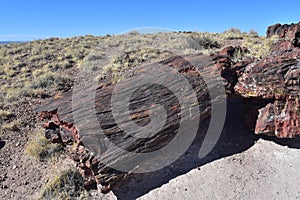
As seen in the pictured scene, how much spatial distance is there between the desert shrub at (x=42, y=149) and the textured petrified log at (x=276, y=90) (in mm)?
4496

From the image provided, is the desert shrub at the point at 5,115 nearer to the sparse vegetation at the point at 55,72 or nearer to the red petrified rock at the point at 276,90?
the sparse vegetation at the point at 55,72

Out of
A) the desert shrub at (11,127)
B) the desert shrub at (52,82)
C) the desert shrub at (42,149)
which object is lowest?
the desert shrub at (42,149)

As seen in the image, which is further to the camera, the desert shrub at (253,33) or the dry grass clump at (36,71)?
the desert shrub at (253,33)

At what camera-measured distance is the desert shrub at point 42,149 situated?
5828 millimetres

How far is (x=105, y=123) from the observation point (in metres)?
4.80

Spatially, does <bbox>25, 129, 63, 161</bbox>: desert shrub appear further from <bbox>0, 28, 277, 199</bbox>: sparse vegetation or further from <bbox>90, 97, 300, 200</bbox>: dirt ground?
<bbox>90, 97, 300, 200</bbox>: dirt ground

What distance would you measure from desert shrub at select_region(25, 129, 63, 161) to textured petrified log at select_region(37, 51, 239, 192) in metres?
0.54

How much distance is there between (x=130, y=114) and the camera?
4.99 metres

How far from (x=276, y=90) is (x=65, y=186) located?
4891 millimetres

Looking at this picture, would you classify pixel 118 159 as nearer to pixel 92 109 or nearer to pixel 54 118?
pixel 92 109

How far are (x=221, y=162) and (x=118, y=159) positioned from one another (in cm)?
223

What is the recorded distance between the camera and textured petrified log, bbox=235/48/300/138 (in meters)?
5.45

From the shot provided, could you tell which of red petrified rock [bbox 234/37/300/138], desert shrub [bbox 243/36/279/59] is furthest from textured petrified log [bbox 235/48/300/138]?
desert shrub [bbox 243/36/279/59]

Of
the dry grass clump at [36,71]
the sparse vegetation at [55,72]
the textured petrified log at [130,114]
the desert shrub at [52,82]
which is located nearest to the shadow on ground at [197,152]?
the textured petrified log at [130,114]
